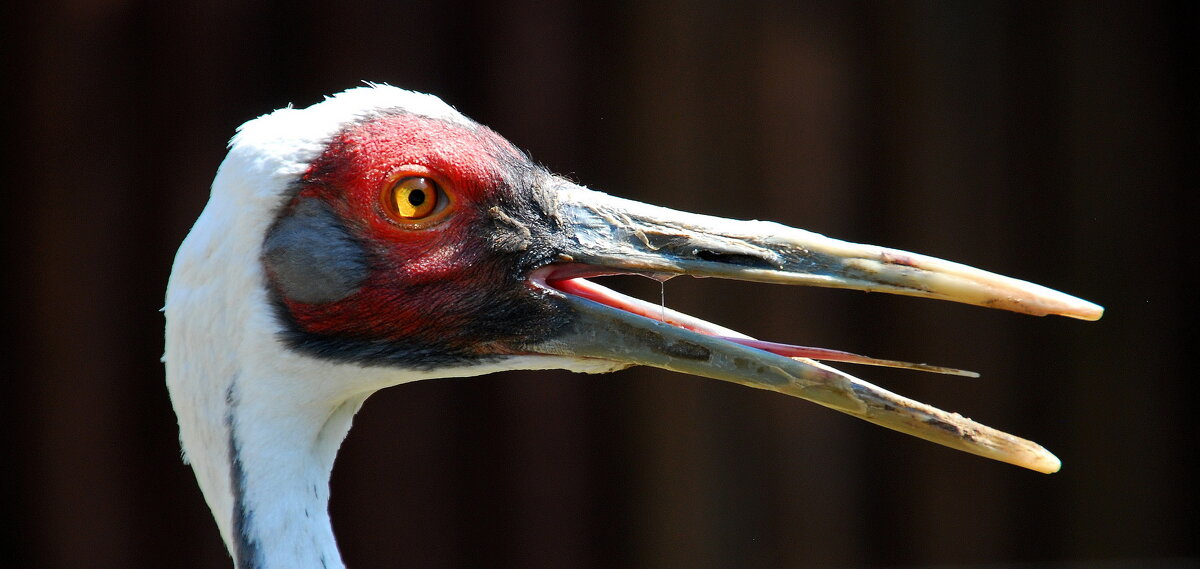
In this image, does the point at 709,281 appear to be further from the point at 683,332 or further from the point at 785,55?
the point at 683,332

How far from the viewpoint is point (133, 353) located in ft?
13.8

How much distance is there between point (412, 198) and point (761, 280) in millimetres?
758

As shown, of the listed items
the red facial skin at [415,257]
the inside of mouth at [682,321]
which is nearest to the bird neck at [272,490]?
the red facial skin at [415,257]

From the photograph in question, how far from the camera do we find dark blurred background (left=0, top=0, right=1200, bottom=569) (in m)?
4.14

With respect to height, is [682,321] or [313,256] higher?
[313,256]

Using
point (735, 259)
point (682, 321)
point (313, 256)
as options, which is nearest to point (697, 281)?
point (682, 321)

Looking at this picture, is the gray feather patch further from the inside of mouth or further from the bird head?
the inside of mouth

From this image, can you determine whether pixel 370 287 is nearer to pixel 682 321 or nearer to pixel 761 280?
pixel 682 321

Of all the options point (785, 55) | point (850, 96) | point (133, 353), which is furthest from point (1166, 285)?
point (133, 353)

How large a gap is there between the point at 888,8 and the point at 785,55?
20.9 inches

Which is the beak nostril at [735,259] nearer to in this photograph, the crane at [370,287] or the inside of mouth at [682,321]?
the crane at [370,287]

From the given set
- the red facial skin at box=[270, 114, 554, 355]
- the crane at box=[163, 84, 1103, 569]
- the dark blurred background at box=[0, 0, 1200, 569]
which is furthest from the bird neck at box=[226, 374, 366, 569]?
the dark blurred background at box=[0, 0, 1200, 569]

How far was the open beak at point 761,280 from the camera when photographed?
2.08m

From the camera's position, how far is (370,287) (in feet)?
7.32
